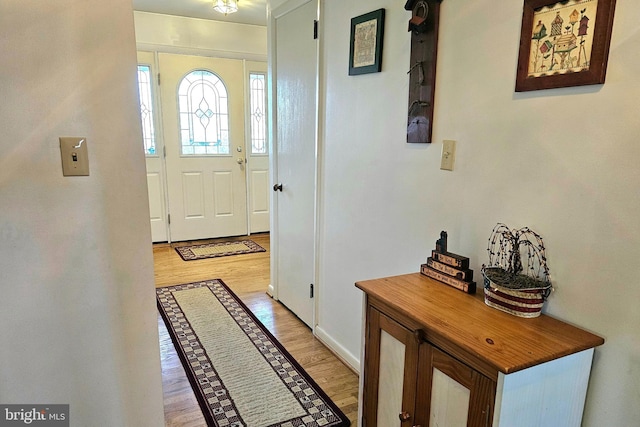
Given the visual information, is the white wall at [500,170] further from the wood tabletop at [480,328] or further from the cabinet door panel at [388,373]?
the cabinet door panel at [388,373]

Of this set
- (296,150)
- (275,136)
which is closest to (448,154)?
(296,150)

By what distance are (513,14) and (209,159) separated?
380 centimetres

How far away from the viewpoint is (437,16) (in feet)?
4.96

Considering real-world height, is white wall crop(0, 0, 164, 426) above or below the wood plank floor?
above

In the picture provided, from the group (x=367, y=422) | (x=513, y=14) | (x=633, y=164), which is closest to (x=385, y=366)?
(x=367, y=422)

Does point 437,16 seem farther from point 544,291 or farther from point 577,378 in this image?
point 577,378

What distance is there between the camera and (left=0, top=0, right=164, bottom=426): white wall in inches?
42.7

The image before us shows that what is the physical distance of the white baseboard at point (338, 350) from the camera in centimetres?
217

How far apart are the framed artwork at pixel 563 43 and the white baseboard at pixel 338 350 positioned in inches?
61.3

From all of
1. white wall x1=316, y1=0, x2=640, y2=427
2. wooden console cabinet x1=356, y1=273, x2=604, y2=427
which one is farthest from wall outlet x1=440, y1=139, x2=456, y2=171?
wooden console cabinet x1=356, y1=273, x2=604, y2=427

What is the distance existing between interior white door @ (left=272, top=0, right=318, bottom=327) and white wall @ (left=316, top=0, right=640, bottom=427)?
0.29 meters

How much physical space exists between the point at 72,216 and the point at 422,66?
1329mm

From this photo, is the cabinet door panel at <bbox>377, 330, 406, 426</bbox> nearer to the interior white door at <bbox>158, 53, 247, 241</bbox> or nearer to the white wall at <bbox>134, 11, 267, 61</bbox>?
the interior white door at <bbox>158, 53, 247, 241</bbox>

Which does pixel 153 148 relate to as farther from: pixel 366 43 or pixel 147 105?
pixel 366 43
